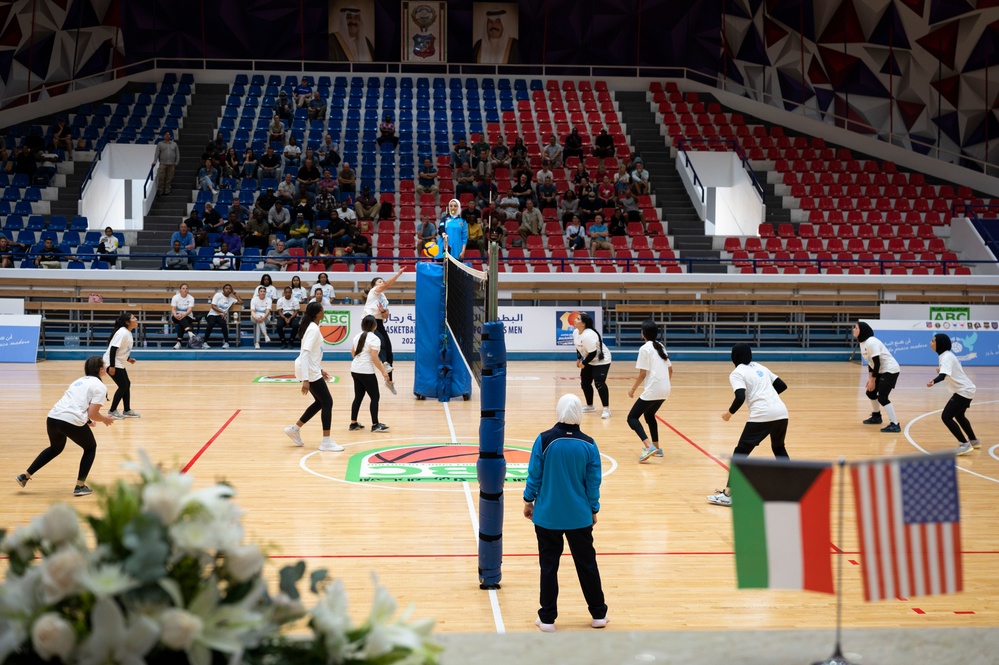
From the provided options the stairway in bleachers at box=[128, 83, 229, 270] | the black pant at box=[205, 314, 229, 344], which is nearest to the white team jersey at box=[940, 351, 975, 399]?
the black pant at box=[205, 314, 229, 344]

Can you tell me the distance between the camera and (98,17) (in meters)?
33.8

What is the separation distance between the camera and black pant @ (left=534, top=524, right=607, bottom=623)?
20.9ft

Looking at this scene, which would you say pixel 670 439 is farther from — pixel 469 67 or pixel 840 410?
pixel 469 67

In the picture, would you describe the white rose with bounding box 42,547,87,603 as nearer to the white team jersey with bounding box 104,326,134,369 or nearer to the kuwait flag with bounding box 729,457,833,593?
the kuwait flag with bounding box 729,457,833,593

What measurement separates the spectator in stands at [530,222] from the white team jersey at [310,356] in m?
14.8

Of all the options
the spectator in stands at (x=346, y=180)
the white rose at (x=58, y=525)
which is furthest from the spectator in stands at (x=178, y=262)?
the white rose at (x=58, y=525)

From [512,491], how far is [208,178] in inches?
787

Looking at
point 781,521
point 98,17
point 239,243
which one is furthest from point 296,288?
point 781,521

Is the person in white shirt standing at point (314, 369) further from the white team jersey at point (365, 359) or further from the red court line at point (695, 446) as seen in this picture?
the red court line at point (695, 446)

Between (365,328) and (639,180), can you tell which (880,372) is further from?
(639,180)

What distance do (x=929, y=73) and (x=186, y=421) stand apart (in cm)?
2695

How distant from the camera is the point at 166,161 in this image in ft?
91.6

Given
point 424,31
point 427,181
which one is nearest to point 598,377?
point 427,181

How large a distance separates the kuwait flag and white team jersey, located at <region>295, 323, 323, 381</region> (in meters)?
9.15
